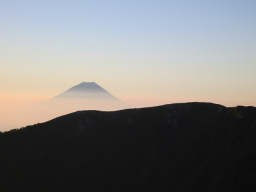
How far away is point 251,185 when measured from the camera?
7788 cm

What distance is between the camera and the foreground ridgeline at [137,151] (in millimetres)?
89500

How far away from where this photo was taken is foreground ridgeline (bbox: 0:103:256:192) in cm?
8950

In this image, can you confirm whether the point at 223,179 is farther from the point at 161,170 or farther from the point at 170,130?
the point at 170,130

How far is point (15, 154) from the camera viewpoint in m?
107

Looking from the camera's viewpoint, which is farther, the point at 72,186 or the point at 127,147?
the point at 127,147

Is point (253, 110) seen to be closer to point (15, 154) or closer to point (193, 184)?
point (193, 184)

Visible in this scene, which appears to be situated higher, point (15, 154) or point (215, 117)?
point (215, 117)

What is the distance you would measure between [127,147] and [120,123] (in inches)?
369

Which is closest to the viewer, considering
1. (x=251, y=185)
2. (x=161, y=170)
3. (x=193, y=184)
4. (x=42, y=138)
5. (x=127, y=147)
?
(x=251, y=185)

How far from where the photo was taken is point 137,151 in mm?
103000

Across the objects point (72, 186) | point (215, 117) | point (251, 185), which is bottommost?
point (72, 186)

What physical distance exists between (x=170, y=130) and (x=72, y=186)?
28237 millimetres

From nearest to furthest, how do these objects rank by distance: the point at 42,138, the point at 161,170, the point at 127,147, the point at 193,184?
the point at 193,184 → the point at 161,170 → the point at 127,147 → the point at 42,138

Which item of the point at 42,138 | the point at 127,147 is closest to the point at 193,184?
the point at 127,147
